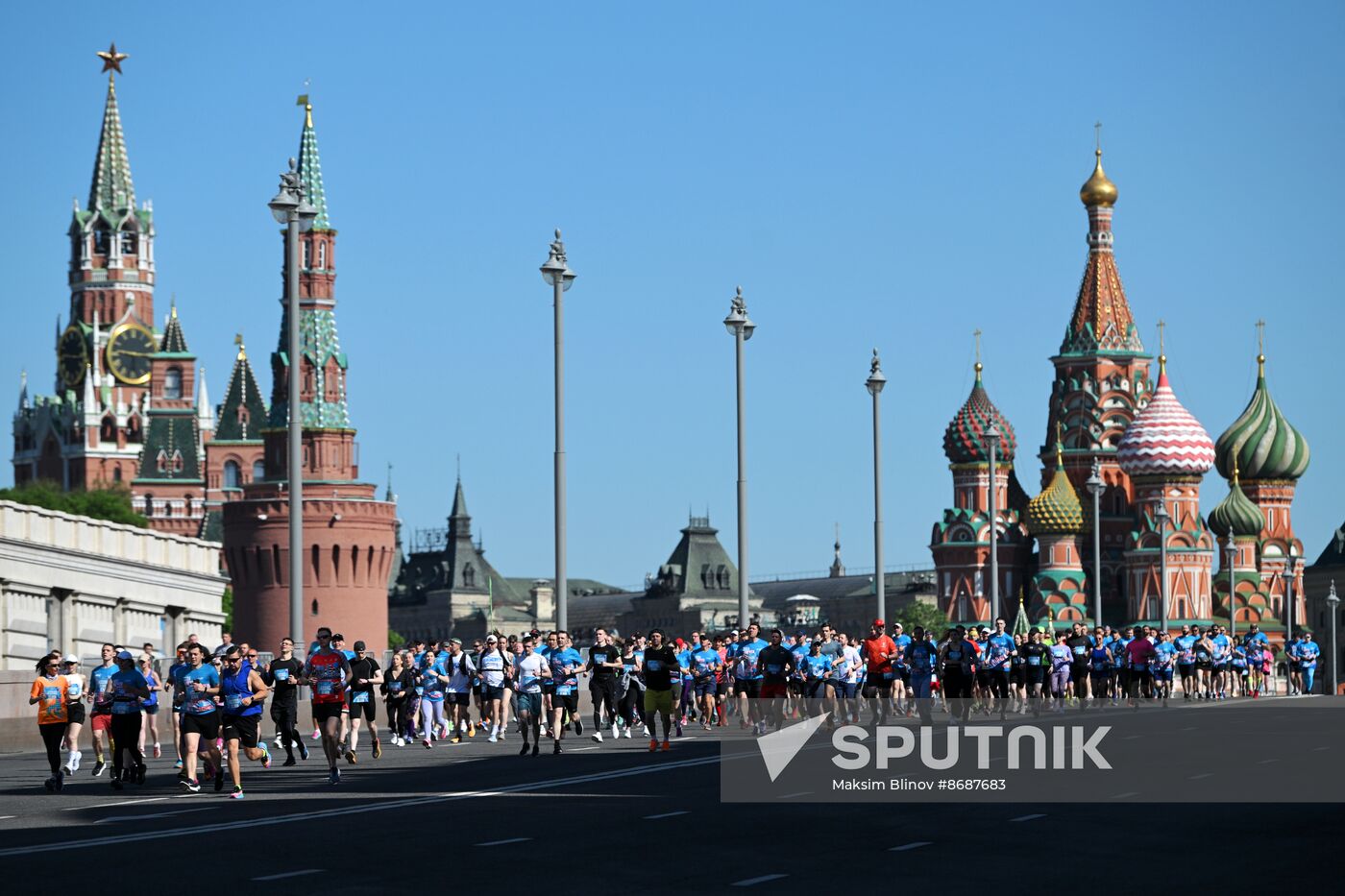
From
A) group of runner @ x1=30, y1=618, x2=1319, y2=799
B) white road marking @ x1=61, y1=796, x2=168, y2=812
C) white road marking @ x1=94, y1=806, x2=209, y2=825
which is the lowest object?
white road marking @ x1=61, y1=796, x2=168, y2=812

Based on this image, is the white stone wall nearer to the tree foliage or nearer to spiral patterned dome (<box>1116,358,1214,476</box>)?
the tree foliage

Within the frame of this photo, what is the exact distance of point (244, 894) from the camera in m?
16.9

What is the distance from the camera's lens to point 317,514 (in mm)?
127062

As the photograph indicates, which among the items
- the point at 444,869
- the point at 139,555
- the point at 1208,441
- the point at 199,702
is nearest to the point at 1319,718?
the point at 199,702

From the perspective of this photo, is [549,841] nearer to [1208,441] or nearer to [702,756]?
[702,756]

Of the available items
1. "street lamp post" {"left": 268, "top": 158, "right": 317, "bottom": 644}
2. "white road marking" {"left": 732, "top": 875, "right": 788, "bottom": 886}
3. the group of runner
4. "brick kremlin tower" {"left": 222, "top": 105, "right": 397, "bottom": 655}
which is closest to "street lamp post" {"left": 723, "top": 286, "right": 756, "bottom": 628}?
the group of runner

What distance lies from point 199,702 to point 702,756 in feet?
25.5

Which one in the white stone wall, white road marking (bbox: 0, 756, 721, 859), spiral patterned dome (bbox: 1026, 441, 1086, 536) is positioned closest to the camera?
white road marking (bbox: 0, 756, 721, 859)

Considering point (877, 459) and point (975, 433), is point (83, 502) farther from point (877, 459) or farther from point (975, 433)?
point (877, 459)

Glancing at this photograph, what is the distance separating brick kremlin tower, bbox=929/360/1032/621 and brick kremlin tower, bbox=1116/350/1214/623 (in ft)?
28.6

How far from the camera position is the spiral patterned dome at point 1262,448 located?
528ft

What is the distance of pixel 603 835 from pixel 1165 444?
133 m

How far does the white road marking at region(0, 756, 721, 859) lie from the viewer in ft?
66.6

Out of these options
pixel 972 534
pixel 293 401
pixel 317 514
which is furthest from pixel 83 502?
pixel 293 401
